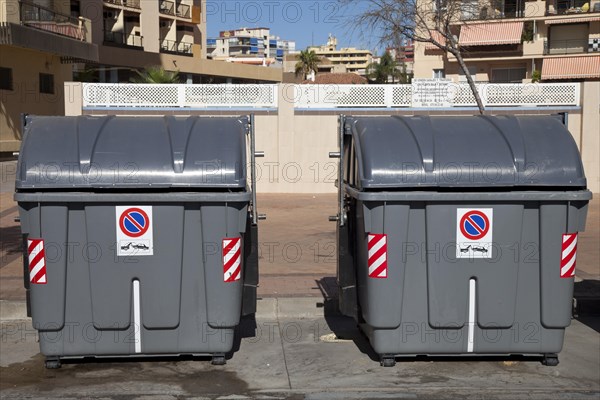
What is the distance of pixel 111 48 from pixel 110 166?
117 feet

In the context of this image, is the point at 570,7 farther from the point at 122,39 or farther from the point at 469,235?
the point at 469,235

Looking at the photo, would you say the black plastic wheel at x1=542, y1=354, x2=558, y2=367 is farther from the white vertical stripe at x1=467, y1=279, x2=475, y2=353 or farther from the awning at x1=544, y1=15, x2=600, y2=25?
the awning at x1=544, y1=15, x2=600, y2=25

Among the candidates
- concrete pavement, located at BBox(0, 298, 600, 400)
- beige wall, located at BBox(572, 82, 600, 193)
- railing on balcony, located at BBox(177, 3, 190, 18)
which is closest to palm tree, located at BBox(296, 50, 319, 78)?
railing on balcony, located at BBox(177, 3, 190, 18)

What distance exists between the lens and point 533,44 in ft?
140

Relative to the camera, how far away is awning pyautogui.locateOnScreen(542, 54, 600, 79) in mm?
41312

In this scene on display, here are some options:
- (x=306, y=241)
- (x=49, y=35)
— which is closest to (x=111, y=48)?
(x=49, y=35)

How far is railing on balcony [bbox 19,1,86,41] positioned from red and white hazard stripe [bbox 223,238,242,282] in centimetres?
2168

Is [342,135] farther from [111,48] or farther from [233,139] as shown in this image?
[111,48]

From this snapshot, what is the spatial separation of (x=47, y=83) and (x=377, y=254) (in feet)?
84.1

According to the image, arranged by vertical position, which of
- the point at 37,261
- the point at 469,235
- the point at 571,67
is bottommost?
the point at 37,261

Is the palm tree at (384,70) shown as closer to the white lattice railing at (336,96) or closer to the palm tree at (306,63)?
the palm tree at (306,63)

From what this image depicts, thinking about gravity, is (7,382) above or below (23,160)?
below

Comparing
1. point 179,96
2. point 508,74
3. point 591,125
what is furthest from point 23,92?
point 508,74

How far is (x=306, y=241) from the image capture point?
12438mm
